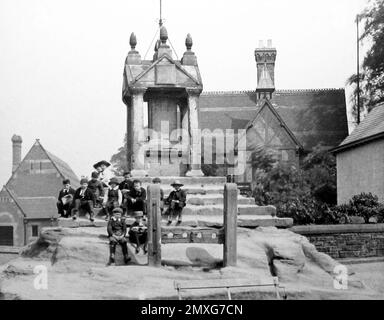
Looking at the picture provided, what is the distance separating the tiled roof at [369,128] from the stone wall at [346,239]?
7.86 metres

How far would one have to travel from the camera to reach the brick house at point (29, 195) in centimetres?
3638

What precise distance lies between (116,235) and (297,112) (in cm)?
3166

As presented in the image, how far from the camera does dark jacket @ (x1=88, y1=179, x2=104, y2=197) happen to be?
14.0 meters

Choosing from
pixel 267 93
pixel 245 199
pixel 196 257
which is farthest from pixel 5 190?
pixel 196 257

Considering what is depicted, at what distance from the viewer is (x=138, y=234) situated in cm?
1170

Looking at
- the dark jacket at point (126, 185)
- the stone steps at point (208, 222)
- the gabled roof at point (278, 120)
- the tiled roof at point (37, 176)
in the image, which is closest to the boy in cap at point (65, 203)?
the stone steps at point (208, 222)

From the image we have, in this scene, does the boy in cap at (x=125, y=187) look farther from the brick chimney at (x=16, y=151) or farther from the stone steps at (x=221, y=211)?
the brick chimney at (x=16, y=151)

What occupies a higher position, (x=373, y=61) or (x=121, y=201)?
(x=373, y=61)

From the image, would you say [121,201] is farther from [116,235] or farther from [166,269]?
[166,269]

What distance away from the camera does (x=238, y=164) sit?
118 feet

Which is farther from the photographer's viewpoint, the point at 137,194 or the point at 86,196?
the point at 86,196

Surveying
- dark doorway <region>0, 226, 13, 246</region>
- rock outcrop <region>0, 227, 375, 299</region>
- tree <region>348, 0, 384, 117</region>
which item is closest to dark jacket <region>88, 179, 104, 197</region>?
rock outcrop <region>0, 227, 375, 299</region>

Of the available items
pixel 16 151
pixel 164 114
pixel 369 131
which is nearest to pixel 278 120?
pixel 369 131
